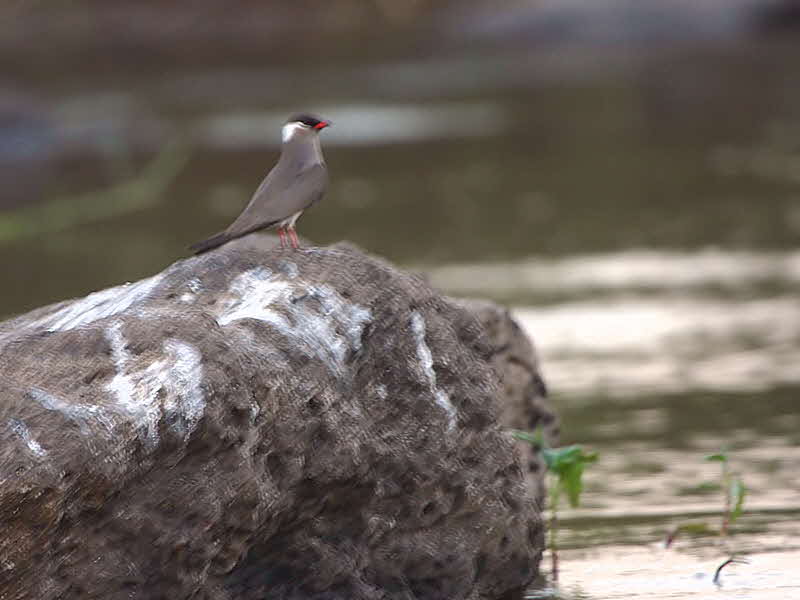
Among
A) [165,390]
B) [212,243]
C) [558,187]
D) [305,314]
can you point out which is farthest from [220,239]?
[558,187]

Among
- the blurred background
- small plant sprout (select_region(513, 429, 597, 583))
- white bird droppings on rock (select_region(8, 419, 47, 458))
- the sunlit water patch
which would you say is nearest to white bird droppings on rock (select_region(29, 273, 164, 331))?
white bird droppings on rock (select_region(8, 419, 47, 458))

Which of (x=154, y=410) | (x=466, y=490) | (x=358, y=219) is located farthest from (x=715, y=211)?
(x=154, y=410)

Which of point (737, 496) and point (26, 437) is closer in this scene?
point (26, 437)

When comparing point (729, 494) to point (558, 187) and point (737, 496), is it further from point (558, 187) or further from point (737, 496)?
point (558, 187)

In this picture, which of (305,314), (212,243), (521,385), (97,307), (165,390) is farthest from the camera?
(521,385)

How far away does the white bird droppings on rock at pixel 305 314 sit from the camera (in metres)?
5.27

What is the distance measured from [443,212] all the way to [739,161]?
140 inches

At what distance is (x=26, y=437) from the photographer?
4.57 metres

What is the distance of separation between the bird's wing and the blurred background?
1.45m

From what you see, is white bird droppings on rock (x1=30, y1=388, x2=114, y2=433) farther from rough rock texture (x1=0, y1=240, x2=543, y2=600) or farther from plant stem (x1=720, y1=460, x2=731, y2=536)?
plant stem (x1=720, y1=460, x2=731, y2=536)

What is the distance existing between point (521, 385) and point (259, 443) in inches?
83.4

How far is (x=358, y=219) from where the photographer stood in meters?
15.9

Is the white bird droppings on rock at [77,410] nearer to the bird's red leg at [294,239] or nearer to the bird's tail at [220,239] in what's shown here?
the bird's tail at [220,239]

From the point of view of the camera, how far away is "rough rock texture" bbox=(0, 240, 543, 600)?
15.3 ft
